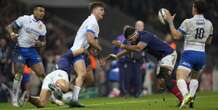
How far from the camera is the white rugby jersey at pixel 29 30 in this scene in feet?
69.2

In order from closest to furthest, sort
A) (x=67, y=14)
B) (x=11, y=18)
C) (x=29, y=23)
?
1. (x=29, y=23)
2. (x=11, y=18)
3. (x=67, y=14)

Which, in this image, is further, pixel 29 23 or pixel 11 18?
pixel 11 18

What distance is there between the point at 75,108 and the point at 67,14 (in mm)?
16487

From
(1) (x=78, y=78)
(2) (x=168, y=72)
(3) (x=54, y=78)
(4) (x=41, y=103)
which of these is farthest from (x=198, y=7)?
(4) (x=41, y=103)

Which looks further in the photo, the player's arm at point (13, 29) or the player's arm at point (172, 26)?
the player's arm at point (13, 29)

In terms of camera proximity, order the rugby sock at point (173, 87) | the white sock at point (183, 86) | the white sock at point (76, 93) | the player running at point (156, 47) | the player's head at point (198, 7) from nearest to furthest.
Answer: the white sock at point (183, 86) < the player's head at point (198, 7) < the white sock at point (76, 93) < the rugby sock at point (173, 87) < the player running at point (156, 47)

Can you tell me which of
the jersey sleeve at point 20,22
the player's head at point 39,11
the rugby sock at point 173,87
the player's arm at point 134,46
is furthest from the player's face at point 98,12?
the jersey sleeve at point 20,22

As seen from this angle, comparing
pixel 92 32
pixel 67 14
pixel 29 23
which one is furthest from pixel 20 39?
pixel 67 14

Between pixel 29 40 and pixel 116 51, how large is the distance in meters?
4.94

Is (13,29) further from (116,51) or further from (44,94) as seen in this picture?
(116,51)

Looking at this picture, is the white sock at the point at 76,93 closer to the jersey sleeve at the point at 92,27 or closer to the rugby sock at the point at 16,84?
the jersey sleeve at the point at 92,27

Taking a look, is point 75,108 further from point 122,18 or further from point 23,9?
point 122,18

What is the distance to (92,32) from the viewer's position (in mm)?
18438

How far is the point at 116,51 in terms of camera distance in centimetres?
2558
